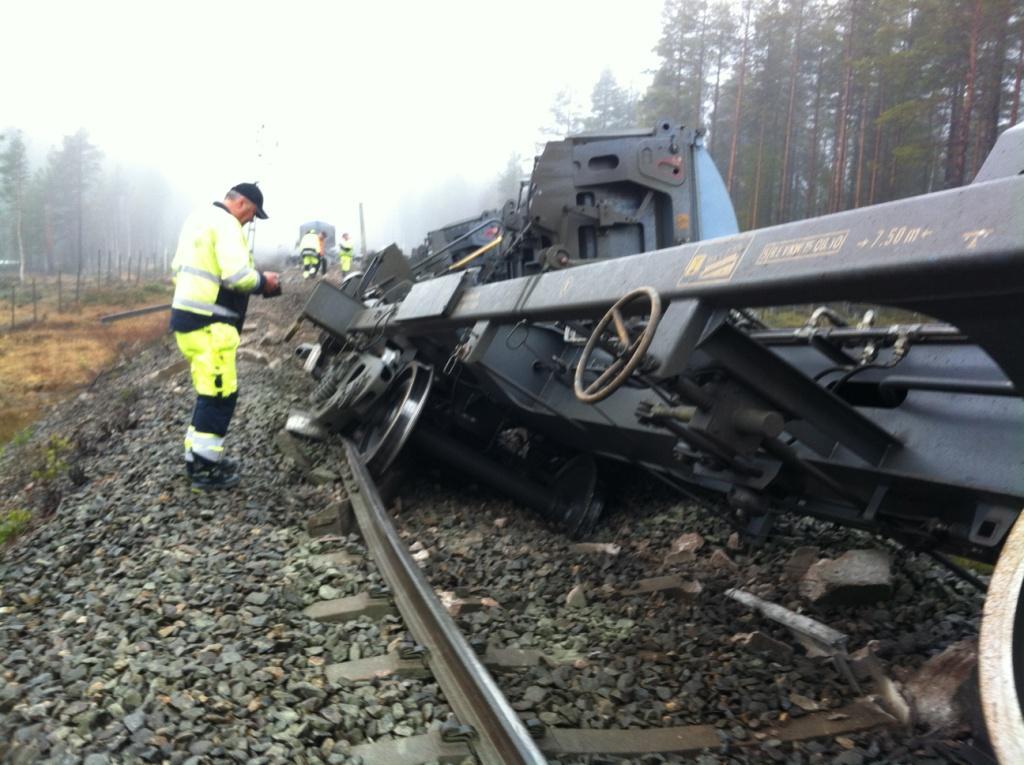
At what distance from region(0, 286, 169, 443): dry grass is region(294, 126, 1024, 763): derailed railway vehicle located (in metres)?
9.28

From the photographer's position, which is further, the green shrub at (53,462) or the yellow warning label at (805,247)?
the green shrub at (53,462)

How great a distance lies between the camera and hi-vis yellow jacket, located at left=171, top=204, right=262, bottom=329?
5.75 m

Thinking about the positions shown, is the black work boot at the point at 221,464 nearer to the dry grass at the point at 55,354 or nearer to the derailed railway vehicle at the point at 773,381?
the derailed railway vehicle at the point at 773,381

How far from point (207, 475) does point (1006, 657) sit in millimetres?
5018

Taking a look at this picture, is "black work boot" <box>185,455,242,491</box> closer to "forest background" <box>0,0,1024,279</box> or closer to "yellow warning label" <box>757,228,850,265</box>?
"yellow warning label" <box>757,228,850,265</box>

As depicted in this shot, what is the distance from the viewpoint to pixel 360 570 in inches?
171

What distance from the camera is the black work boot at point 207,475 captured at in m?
5.66

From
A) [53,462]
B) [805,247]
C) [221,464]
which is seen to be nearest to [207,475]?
[221,464]

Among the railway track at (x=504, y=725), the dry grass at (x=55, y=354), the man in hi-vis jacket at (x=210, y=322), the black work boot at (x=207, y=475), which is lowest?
the dry grass at (x=55, y=354)

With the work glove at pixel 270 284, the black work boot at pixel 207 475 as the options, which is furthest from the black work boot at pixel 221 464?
the work glove at pixel 270 284

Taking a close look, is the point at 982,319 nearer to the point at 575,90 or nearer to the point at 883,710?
the point at 883,710

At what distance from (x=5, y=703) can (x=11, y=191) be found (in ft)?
201

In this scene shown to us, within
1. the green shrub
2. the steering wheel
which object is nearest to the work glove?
the green shrub

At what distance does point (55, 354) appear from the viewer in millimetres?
17953
